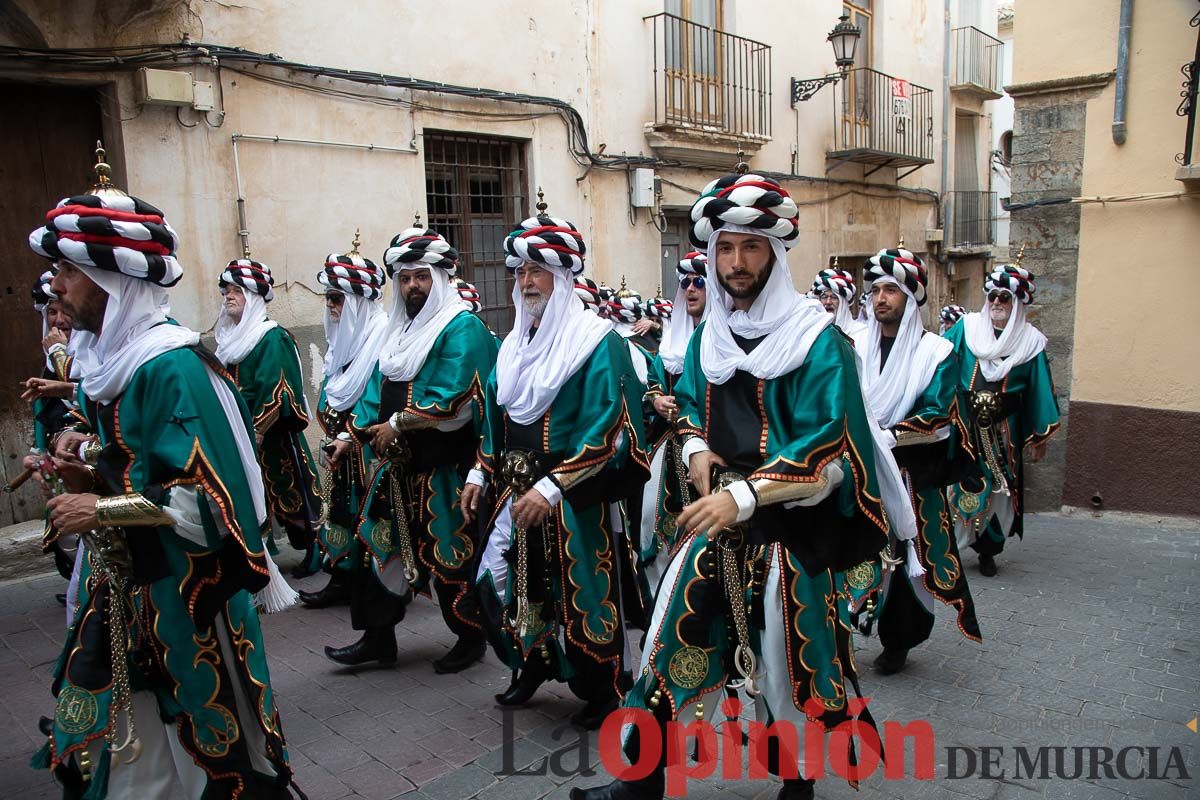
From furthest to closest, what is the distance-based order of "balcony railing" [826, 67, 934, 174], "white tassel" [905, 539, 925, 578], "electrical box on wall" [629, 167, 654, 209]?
"balcony railing" [826, 67, 934, 174] < "electrical box on wall" [629, 167, 654, 209] < "white tassel" [905, 539, 925, 578]

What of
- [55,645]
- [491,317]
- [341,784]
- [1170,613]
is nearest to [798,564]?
[341,784]

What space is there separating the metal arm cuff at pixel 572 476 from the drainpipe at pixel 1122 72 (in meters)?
6.79

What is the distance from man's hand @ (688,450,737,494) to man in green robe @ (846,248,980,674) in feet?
5.66

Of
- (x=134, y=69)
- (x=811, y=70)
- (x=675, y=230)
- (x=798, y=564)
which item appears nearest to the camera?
(x=798, y=564)

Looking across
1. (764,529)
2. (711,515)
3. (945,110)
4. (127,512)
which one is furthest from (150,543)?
(945,110)

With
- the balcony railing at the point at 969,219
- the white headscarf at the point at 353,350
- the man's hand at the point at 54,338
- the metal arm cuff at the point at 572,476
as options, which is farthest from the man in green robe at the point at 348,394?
the balcony railing at the point at 969,219

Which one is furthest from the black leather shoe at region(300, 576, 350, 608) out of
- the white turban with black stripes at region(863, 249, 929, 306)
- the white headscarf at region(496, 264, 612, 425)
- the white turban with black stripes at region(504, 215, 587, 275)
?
the white turban with black stripes at region(863, 249, 929, 306)

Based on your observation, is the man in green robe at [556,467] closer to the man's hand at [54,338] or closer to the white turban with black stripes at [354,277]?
the white turban with black stripes at [354,277]

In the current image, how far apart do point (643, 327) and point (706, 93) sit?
6606 mm

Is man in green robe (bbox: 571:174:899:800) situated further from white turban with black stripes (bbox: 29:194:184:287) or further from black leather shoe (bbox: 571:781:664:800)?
white turban with black stripes (bbox: 29:194:184:287)

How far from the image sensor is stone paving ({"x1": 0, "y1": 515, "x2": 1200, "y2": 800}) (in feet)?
12.0

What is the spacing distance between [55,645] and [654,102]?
9183mm

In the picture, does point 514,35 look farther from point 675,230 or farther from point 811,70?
point 811,70

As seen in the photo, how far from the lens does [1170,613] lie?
5.64 metres
